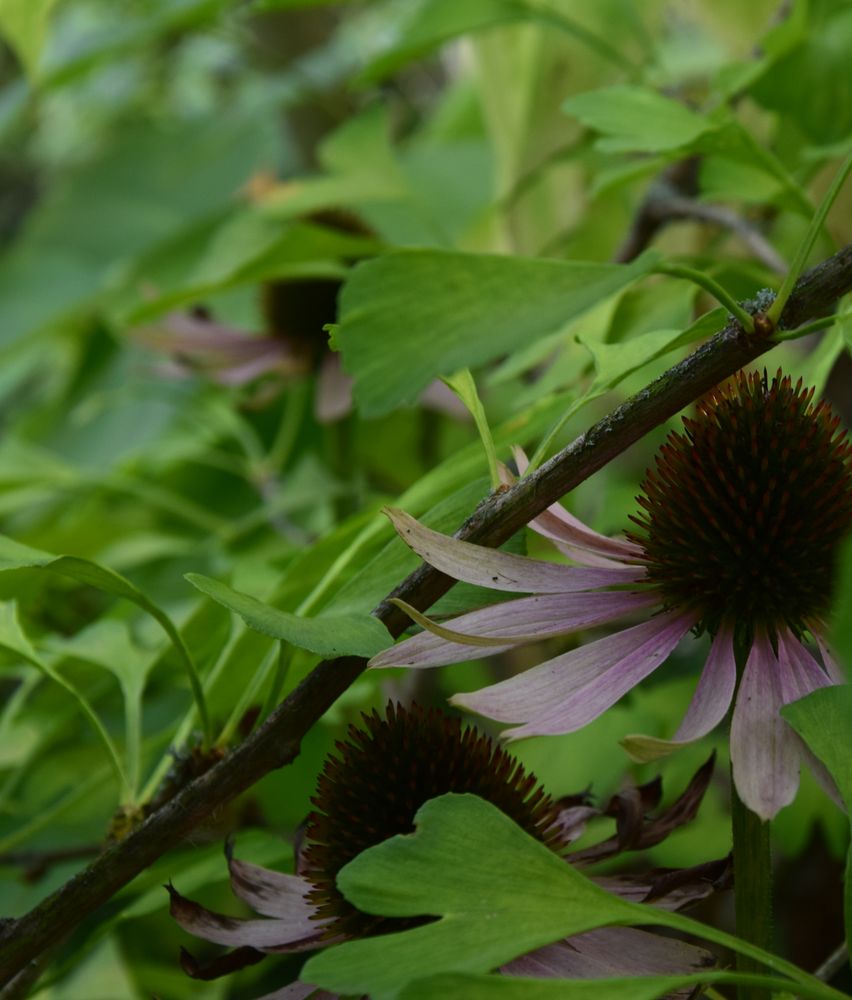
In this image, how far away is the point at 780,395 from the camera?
297 mm

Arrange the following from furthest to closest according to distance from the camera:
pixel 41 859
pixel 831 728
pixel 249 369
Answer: pixel 249 369
pixel 41 859
pixel 831 728

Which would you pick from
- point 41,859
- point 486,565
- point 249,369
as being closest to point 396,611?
point 486,565

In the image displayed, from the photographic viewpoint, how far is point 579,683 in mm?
249

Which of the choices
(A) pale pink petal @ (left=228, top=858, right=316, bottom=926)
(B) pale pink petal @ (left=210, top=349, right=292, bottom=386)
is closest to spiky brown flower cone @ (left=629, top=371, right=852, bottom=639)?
(A) pale pink petal @ (left=228, top=858, right=316, bottom=926)

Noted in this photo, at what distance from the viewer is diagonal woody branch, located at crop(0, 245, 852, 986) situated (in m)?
0.25

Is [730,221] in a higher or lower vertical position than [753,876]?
higher

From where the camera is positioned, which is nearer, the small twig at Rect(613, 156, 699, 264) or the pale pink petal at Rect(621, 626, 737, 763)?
the pale pink petal at Rect(621, 626, 737, 763)

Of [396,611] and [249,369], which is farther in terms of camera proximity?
[249,369]

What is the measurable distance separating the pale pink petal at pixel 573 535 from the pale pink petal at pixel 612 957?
0.27 ft

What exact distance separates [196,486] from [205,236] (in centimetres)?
25

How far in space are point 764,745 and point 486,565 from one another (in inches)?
2.5

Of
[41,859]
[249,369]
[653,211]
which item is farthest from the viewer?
[249,369]

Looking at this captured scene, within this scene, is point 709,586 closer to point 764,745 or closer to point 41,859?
point 764,745

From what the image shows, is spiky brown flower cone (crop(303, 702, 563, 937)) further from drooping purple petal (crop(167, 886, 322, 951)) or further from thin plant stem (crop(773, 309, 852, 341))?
thin plant stem (crop(773, 309, 852, 341))
